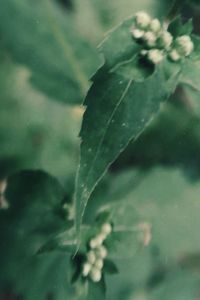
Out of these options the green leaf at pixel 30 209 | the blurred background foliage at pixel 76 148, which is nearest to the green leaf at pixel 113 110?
the green leaf at pixel 30 209

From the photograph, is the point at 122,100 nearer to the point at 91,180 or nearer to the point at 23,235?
the point at 91,180

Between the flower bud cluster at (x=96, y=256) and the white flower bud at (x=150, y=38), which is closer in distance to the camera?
the white flower bud at (x=150, y=38)

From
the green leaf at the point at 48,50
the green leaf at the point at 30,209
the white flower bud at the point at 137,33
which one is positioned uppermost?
the white flower bud at the point at 137,33

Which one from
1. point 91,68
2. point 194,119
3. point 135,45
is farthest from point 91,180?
point 194,119

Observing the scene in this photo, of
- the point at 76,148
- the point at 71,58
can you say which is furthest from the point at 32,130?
the point at 71,58

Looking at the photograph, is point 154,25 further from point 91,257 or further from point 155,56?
point 91,257

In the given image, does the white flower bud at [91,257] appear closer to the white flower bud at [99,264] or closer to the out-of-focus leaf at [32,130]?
the white flower bud at [99,264]
